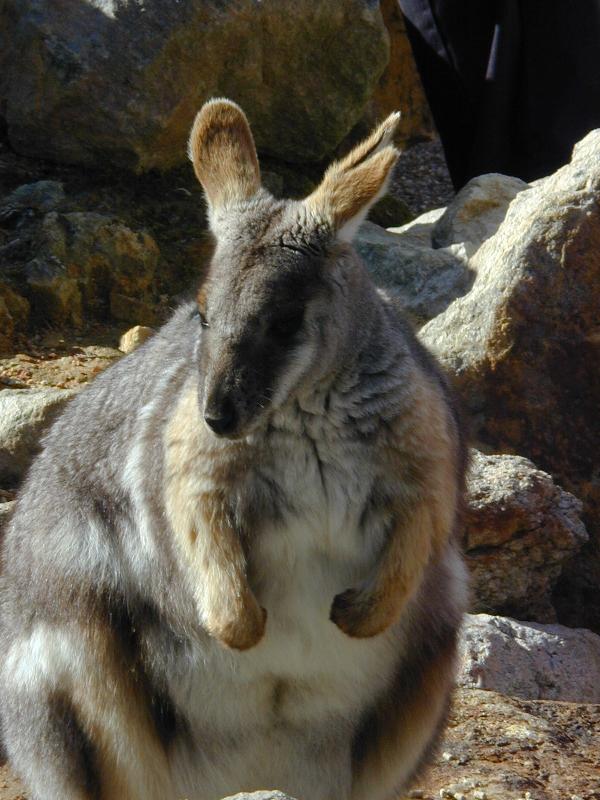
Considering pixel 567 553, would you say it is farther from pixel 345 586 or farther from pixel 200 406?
pixel 200 406

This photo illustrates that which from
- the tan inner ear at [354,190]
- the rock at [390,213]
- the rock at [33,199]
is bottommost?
the tan inner ear at [354,190]

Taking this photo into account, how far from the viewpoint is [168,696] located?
3.98 meters

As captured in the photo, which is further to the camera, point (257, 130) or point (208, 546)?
point (257, 130)

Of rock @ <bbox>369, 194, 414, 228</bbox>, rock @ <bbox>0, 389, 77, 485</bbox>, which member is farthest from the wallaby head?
rock @ <bbox>369, 194, 414, 228</bbox>

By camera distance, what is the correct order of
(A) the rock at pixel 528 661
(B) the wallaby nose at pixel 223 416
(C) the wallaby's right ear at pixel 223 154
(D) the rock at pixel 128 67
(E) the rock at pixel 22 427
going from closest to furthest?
1. (B) the wallaby nose at pixel 223 416
2. (C) the wallaby's right ear at pixel 223 154
3. (A) the rock at pixel 528 661
4. (E) the rock at pixel 22 427
5. (D) the rock at pixel 128 67

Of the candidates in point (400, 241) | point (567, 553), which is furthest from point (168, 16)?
→ point (567, 553)

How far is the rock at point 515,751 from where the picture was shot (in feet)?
14.6

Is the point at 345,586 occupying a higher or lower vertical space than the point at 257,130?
lower

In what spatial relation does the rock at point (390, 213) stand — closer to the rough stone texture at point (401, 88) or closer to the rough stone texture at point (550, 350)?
the rough stone texture at point (401, 88)

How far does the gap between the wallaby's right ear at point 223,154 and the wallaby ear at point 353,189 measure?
0.75 feet

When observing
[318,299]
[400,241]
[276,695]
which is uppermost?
[400,241]

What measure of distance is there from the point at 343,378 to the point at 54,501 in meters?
1.13

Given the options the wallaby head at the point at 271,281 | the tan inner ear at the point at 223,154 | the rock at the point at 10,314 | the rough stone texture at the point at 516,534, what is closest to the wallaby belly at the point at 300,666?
the wallaby head at the point at 271,281

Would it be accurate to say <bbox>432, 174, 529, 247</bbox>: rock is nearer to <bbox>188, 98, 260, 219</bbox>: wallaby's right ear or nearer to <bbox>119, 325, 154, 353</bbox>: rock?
<bbox>119, 325, 154, 353</bbox>: rock
